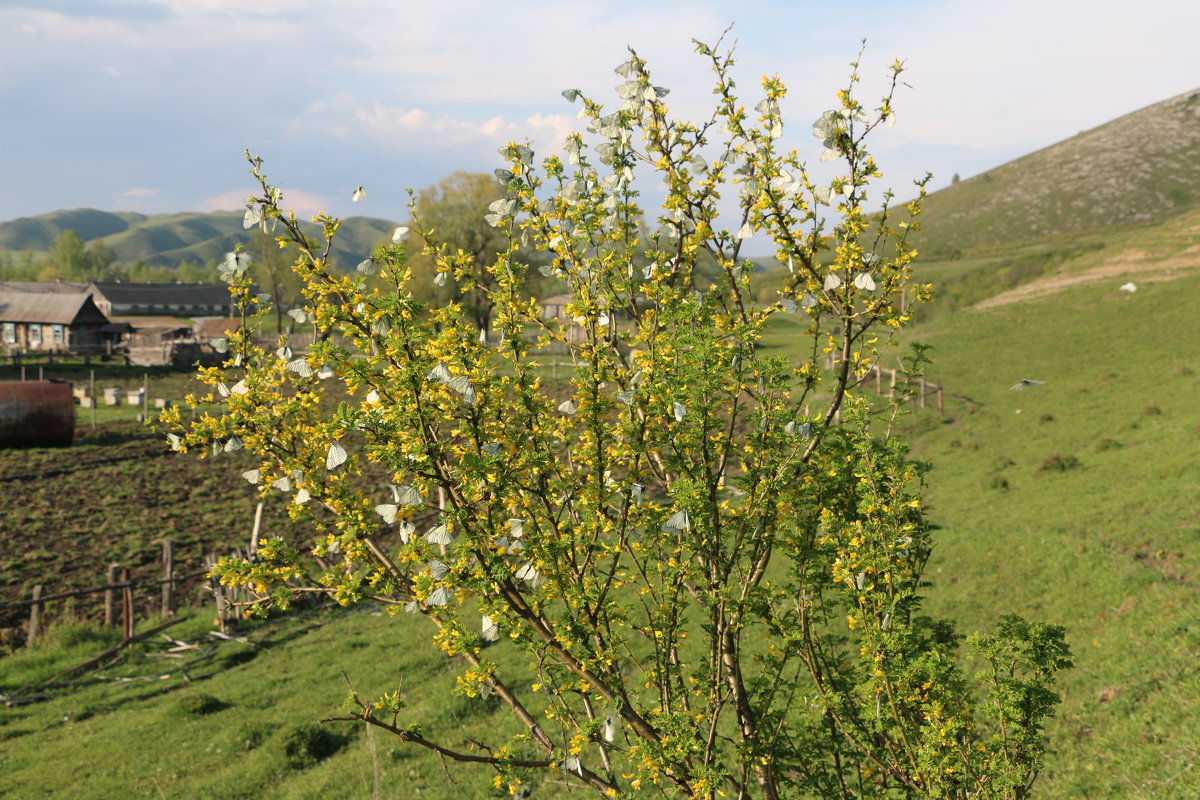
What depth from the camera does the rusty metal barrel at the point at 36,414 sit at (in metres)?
27.5

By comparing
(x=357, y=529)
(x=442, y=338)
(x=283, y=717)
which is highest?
(x=442, y=338)

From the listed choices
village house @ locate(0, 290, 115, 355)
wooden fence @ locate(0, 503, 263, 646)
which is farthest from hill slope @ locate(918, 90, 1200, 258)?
wooden fence @ locate(0, 503, 263, 646)

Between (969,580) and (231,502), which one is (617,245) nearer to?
(969,580)

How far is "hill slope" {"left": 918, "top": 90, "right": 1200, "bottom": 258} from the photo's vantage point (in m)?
131

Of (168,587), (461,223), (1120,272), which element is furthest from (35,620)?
(1120,272)

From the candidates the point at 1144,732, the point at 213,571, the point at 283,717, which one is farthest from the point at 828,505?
the point at 283,717

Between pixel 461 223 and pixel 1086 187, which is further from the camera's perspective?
pixel 1086 187

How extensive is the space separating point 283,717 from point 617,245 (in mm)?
11610

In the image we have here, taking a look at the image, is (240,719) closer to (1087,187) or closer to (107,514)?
(107,514)

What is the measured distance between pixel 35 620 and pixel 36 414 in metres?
16.9

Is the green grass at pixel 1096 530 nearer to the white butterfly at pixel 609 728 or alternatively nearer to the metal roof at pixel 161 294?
the white butterfly at pixel 609 728

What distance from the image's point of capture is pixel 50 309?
65.8 meters

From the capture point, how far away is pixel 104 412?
38.4m

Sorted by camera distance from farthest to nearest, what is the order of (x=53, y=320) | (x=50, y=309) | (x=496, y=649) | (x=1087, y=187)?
1. (x=1087, y=187)
2. (x=50, y=309)
3. (x=53, y=320)
4. (x=496, y=649)
